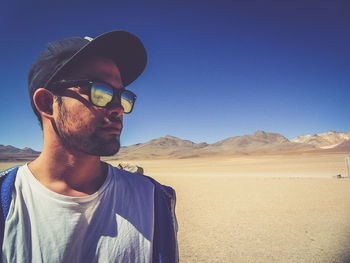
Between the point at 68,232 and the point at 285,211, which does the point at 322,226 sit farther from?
the point at 68,232

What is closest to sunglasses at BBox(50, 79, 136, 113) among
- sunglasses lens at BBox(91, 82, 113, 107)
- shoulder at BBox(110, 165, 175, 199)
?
sunglasses lens at BBox(91, 82, 113, 107)

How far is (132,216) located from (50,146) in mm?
706

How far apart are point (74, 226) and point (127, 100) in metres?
0.95

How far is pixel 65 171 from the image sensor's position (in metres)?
1.28

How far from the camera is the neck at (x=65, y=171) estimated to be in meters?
1.22

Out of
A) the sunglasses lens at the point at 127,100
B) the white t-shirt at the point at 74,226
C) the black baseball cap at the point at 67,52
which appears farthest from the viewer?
the sunglasses lens at the point at 127,100

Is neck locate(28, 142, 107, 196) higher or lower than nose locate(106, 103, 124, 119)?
lower

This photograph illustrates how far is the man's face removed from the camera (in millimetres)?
1254

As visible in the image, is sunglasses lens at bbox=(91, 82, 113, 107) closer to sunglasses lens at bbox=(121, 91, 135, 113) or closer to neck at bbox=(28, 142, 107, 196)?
sunglasses lens at bbox=(121, 91, 135, 113)

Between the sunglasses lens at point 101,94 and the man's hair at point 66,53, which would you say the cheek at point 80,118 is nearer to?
the sunglasses lens at point 101,94

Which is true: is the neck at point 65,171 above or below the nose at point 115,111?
below

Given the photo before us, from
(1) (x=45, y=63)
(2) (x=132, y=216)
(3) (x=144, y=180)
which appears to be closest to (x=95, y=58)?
(1) (x=45, y=63)

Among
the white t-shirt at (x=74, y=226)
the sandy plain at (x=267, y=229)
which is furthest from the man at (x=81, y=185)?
the sandy plain at (x=267, y=229)

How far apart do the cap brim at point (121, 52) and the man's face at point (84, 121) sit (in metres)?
0.09
